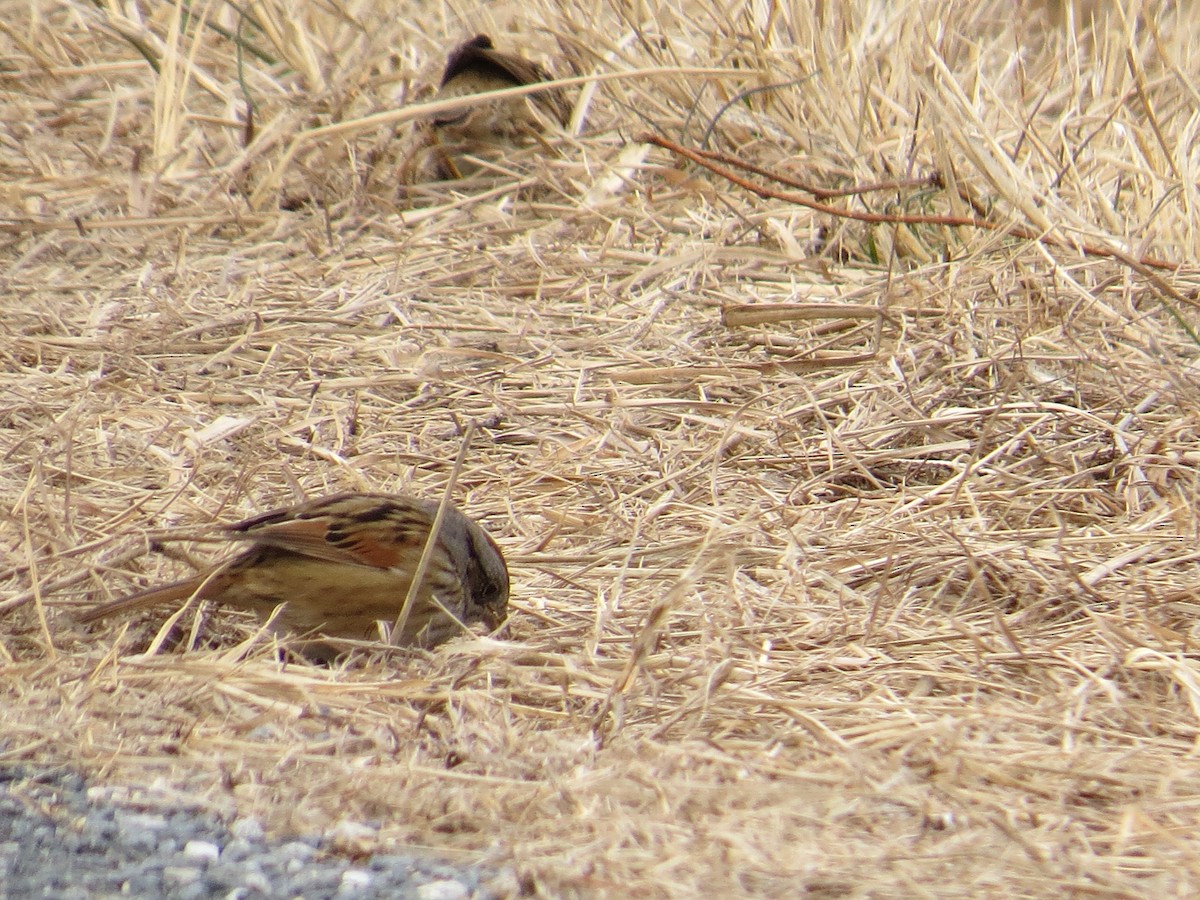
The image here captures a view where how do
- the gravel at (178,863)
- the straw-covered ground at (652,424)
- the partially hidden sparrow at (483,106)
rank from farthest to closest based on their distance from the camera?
the partially hidden sparrow at (483,106) → the straw-covered ground at (652,424) → the gravel at (178,863)

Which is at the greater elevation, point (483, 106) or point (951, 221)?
point (951, 221)

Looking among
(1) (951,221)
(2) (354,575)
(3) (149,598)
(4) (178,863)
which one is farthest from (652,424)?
(4) (178,863)

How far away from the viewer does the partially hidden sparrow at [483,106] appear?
6277mm

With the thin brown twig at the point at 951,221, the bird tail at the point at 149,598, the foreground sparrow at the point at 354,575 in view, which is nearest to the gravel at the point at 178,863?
the bird tail at the point at 149,598

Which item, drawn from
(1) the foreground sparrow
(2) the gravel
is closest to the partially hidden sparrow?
(1) the foreground sparrow

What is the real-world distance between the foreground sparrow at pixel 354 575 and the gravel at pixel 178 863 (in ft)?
2.87

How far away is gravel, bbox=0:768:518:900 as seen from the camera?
2270 mm

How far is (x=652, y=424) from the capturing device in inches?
182

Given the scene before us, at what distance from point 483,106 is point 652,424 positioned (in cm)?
216

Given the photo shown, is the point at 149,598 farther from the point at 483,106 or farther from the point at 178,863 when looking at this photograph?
the point at 483,106

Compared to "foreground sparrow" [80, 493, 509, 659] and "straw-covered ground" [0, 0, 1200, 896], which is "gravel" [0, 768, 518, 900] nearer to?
"straw-covered ground" [0, 0, 1200, 896]

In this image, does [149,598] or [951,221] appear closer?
[149,598]

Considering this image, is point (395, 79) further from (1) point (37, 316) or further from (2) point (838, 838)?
(2) point (838, 838)

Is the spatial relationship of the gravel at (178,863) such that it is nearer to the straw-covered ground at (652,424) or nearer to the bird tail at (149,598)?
the straw-covered ground at (652,424)
